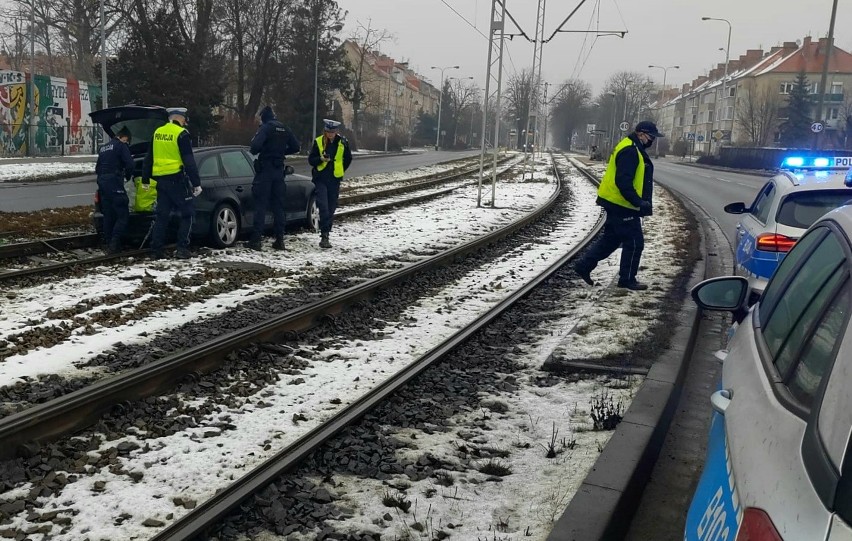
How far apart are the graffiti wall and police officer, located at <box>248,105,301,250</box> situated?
29.4 meters

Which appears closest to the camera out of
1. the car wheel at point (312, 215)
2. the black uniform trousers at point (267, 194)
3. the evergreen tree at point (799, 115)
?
the black uniform trousers at point (267, 194)

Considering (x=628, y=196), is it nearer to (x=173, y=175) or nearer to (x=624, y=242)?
(x=624, y=242)

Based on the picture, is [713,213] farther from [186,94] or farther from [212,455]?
[186,94]

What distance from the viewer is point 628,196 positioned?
8586 mm

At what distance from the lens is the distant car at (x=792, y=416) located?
139 centimetres

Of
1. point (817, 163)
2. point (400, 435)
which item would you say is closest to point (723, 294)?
point (400, 435)

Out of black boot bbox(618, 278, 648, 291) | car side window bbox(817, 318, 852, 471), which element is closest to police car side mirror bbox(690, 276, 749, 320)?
car side window bbox(817, 318, 852, 471)

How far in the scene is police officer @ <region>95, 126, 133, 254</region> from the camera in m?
10.1

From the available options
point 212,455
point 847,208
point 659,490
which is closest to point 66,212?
point 212,455

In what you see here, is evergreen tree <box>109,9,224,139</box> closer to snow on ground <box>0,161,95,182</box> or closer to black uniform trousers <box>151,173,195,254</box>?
snow on ground <box>0,161,95,182</box>

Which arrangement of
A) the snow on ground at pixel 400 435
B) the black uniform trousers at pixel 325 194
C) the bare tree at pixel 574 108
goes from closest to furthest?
the snow on ground at pixel 400 435, the black uniform trousers at pixel 325 194, the bare tree at pixel 574 108

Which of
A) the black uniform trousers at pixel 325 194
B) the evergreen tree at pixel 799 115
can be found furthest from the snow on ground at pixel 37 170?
the evergreen tree at pixel 799 115

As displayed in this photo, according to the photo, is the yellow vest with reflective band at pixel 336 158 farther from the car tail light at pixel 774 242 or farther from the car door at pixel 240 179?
the car tail light at pixel 774 242

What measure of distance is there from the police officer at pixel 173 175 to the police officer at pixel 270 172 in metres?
1.11
